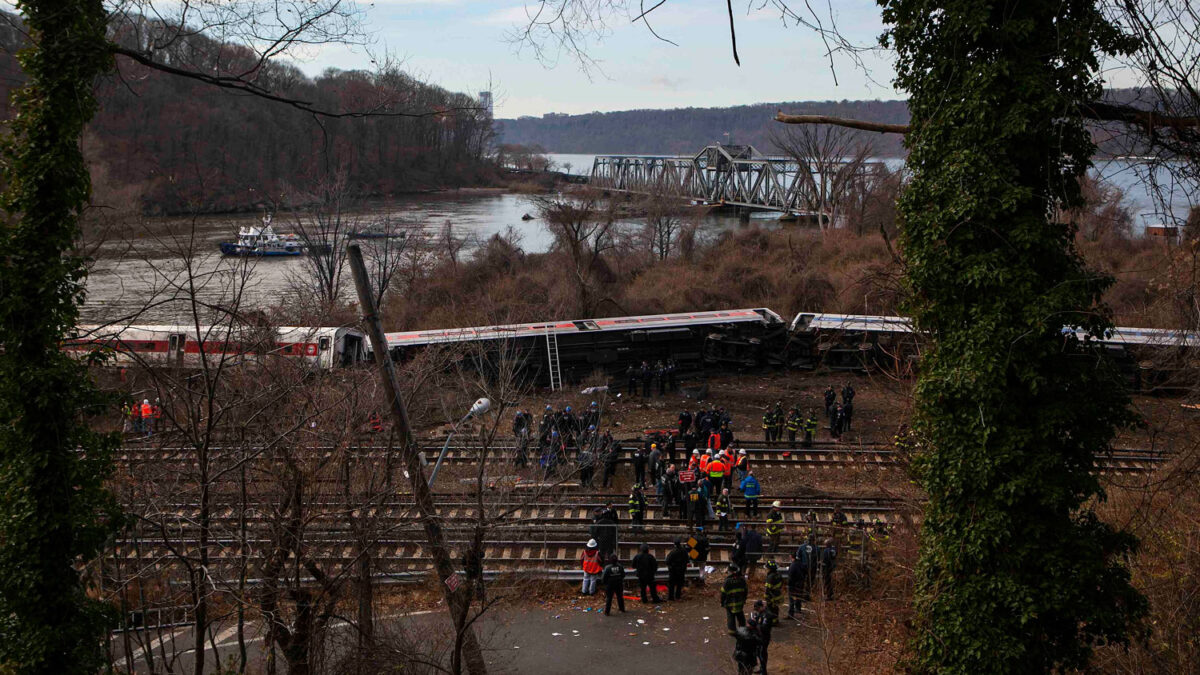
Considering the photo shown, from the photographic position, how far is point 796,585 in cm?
1330

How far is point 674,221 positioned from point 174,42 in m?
45.1

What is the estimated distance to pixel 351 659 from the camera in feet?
31.1

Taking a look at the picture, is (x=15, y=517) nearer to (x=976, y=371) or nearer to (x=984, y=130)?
(x=976, y=371)

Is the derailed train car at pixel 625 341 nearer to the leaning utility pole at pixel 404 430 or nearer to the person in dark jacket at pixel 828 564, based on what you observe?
the person in dark jacket at pixel 828 564

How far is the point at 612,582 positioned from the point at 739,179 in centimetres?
6733

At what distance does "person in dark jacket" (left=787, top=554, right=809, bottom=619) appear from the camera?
13164 mm

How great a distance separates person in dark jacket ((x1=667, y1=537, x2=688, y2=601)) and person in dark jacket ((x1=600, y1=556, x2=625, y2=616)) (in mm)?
865

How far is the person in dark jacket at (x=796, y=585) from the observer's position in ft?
43.2

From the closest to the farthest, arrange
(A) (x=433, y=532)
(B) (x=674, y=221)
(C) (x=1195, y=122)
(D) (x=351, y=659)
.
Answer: (C) (x=1195, y=122) < (A) (x=433, y=532) < (D) (x=351, y=659) < (B) (x=674, y=221)

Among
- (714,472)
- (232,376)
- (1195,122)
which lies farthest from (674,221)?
(1195,122)

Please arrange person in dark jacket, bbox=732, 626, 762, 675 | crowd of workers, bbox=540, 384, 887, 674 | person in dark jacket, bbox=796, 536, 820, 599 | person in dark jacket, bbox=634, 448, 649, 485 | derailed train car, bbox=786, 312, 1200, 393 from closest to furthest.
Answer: person in dark jacket, bbox=732, 626, 762, 675
crowd of workers, bbox=540, 384, 887, 674
person in dark jacket, bbox=796, 536, 820, 599
person in dark jacket, bbox=634, 448, 649, 485
derailed train car, bbox=786, 312, 1200, 393

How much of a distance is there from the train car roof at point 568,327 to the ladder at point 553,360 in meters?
0.23

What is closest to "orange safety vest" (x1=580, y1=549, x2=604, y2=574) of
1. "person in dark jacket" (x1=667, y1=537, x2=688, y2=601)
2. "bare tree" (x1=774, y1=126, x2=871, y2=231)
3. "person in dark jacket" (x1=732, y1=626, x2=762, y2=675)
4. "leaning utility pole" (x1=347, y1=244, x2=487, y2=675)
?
"person in dark jacket" (x1=667, y1=537, x2=688, y2=601)

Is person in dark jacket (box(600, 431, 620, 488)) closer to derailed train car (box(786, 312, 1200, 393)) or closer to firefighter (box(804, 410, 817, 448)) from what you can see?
firefighter (box(804, 410, 817, 448))
